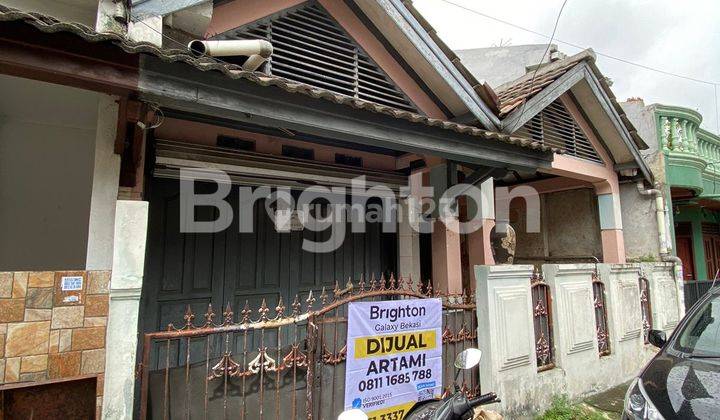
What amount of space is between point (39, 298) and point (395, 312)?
8.78ft

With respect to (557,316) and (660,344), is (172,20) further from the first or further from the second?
(660,344)

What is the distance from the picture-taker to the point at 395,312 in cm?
352

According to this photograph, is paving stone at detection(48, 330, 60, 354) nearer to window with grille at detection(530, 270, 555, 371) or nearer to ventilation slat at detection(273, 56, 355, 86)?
ventilation slat at detection(273, 56, 355, 86)

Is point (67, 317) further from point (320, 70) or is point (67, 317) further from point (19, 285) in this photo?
point (320, 70)

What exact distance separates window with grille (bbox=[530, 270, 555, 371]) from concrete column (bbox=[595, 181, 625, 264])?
3.47m

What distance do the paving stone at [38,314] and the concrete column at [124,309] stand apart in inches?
13.8

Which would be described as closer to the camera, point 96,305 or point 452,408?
point 452,408

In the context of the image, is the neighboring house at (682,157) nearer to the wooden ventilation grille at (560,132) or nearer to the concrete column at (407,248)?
the wooden ventilation grille at (560,132)

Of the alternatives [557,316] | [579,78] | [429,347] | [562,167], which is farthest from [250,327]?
[579,78]

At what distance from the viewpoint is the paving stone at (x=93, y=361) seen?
8.57ft

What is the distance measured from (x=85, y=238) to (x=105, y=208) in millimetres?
1838

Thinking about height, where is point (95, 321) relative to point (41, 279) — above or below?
below

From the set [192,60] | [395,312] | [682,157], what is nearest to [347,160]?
[395,312]

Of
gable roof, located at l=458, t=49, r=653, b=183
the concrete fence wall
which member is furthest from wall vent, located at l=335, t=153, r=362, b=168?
the concrete fence wall
